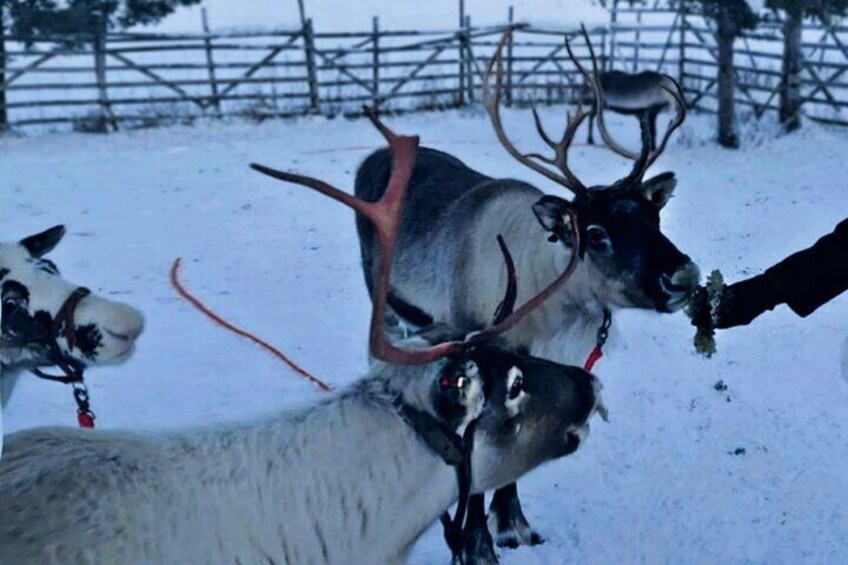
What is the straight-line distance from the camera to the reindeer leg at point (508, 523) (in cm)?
411

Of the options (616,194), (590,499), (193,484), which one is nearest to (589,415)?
(193,484)

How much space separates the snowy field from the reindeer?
31 cm

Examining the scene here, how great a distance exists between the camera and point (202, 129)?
563 inches

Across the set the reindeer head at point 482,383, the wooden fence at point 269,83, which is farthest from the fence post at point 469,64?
the reindeer head at point 482,383

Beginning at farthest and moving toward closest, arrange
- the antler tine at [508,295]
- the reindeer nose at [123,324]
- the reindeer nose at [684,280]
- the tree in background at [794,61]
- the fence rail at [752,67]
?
the fence rail at [752,67]
the tree in background at [794,61]
the reindeer nose at [684,280]
the reindeer nose at [123,324]
the antler tine at [508,295]

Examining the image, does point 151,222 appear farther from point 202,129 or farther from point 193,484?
point 193,484

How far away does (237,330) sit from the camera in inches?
251

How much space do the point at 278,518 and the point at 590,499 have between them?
2404 millimetres

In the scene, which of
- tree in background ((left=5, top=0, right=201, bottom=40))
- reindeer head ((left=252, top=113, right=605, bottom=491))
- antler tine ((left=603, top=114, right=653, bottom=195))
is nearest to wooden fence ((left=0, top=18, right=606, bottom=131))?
tree in background ((left=5, top=0, right=201, bottom=40))

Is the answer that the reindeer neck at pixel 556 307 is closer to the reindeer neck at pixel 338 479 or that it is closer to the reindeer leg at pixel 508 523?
the reindeer leg at pixel 508 523

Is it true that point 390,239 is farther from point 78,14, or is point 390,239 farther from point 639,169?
point 78,14

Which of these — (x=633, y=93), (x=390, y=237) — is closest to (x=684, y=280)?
(x=390, y=237)

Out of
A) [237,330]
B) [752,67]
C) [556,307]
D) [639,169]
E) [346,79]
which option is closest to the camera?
[639,169]

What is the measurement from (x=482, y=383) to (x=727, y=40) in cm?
1087
